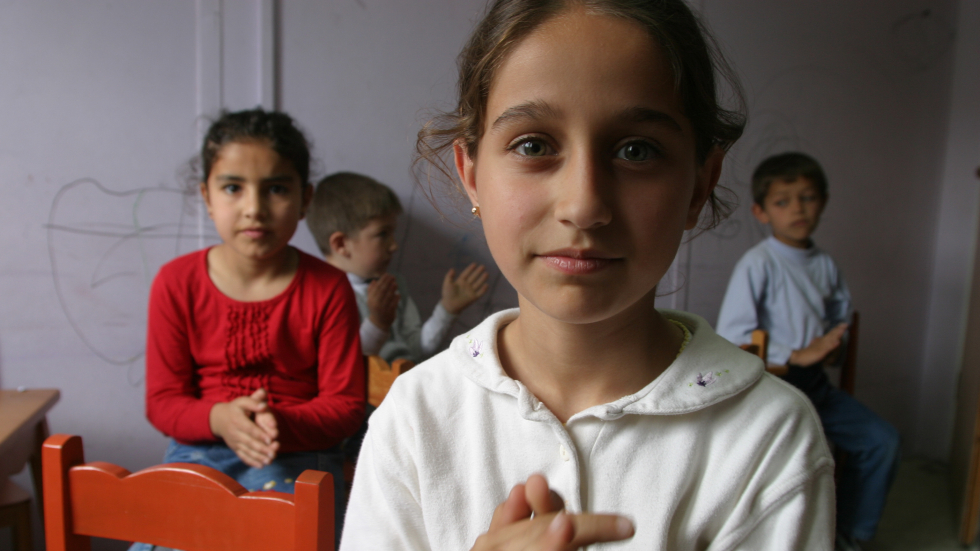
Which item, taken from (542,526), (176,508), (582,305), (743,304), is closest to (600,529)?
(542,526)

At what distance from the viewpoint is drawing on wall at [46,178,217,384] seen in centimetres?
151

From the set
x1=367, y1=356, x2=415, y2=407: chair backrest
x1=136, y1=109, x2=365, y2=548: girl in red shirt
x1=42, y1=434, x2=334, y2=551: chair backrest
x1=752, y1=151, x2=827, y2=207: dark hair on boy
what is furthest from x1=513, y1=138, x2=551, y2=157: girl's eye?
x1=752, y1=151, x2=827, y2=207: dark hair on boy

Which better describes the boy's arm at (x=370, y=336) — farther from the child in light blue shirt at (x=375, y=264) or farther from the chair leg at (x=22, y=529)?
the chair leg at (x=22, y=529)

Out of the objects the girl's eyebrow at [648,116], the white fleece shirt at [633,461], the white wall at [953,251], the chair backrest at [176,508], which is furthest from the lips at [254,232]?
the white wall at [953,251]

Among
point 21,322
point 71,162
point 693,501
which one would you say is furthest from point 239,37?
point 693,501

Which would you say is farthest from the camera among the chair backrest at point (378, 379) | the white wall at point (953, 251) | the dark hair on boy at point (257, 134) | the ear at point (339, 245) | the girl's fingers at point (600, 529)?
the white wall at point (953, 251)

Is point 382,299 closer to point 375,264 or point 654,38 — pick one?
point 375,264

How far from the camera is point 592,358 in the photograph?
1.96 ft

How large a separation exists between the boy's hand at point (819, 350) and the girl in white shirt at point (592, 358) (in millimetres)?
1107

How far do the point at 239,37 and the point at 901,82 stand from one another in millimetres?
2357

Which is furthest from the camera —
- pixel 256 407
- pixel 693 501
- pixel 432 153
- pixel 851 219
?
pixel 851 219

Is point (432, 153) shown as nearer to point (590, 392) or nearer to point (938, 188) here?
point (590, 392)

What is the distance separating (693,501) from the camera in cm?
56

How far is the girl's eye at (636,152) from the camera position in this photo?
1.63 ft
